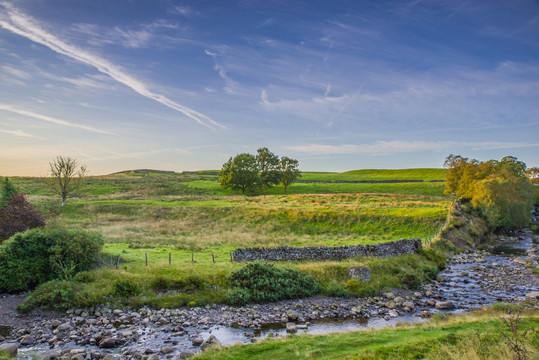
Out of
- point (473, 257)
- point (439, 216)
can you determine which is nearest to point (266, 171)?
point (439, 216)

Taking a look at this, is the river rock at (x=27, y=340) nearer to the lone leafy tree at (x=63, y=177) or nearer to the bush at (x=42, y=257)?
the bush at (x=42, y=257)

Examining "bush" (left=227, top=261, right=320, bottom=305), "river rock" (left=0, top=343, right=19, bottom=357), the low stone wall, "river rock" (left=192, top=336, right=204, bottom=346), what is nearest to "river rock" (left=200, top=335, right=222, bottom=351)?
"river rock" (left=192, top=336, right=204, bottom=346)

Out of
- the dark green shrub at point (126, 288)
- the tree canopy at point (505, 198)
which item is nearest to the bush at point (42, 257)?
the dark green shrub at point (126, 288)

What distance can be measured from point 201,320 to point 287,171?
8120cm

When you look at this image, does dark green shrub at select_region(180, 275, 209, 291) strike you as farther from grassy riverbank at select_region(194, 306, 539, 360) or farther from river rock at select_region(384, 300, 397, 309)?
river rock at select_region(384, 300, 397, 309)

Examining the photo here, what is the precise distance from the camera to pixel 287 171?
97.6 meters

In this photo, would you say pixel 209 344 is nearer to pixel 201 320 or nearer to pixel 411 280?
pixel 201 320

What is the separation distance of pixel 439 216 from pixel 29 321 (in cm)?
4670

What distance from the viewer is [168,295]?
66.0 feet

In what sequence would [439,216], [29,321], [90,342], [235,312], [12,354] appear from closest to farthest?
[12,354], [90,342], [29,321], [235,312], [439,216]

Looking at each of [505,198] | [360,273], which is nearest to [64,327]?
[360,273]

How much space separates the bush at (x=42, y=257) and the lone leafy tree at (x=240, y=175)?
64326mm

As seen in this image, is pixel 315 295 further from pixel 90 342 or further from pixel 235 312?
pixel 90 342

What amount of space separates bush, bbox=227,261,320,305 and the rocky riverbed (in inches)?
26.0
